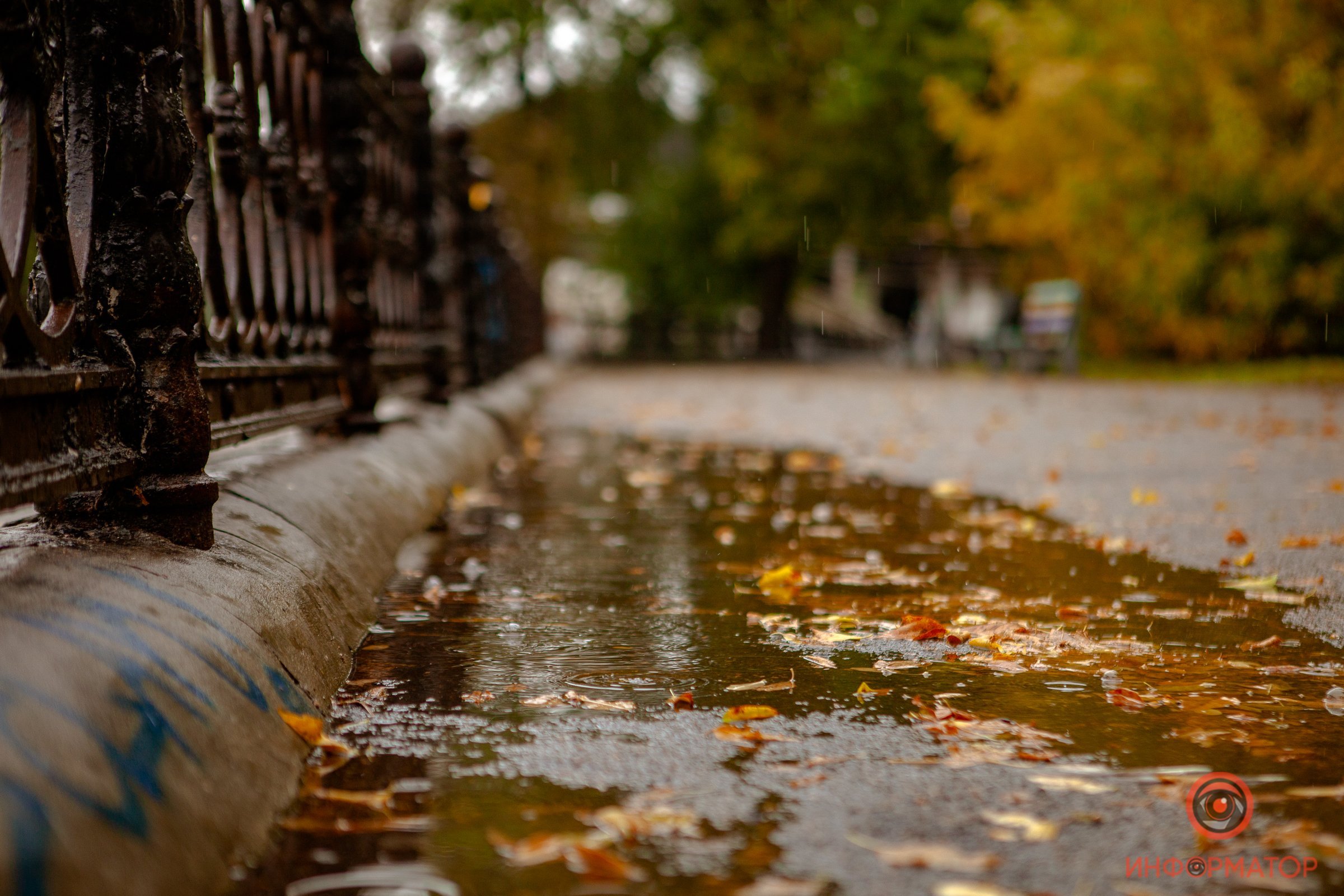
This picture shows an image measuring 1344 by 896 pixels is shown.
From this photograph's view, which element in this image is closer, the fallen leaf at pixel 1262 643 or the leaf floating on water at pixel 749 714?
the leaf floating on water at pixel 749 714

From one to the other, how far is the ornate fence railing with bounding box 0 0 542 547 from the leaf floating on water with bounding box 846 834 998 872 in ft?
4.14

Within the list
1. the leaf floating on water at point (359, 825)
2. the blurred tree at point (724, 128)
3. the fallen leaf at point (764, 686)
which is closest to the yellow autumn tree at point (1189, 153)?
the blurred tree at point (724, 128)

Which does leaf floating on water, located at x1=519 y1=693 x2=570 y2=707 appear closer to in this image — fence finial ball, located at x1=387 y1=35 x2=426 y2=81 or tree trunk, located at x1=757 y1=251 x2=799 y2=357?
fence finial ball, located at x1=387 y1=35 x2=426 y2=81

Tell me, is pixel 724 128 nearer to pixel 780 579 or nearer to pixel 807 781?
pixel 780 579

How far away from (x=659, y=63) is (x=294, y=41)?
30.2 m

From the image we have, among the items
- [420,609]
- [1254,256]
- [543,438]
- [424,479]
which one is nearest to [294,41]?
[424,479]

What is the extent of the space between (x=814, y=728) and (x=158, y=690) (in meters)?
1.12

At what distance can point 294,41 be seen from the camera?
13.5 feet

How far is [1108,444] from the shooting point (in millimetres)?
7957

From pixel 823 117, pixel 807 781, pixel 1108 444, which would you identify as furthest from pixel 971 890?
pixel 823 117

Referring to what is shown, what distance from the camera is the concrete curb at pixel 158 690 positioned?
1325 millimetres

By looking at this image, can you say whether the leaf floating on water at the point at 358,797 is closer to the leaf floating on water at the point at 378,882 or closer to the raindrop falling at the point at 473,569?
the leaf floating on water at the point at 378,882

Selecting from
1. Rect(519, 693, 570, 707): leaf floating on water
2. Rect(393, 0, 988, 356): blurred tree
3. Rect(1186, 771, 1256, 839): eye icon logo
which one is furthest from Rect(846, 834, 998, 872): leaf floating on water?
Rect(393, 0, 988, 356): blurred tree

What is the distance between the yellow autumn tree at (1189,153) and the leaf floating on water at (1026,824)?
1528 centimetres
